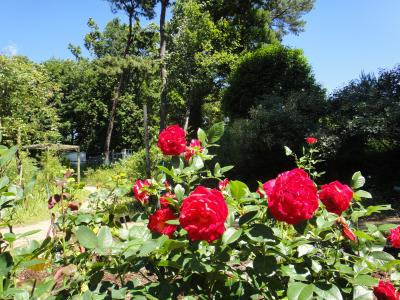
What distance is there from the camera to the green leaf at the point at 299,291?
35.4 inches

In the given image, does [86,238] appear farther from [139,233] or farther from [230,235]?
[230,235]

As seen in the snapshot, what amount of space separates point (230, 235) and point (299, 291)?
210 mm

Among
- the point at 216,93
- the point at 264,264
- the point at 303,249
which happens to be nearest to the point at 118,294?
the point at 264,264

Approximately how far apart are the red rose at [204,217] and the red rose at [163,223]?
241 millimetres

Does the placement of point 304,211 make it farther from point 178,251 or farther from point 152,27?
point 152,27

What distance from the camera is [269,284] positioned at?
1061 mm

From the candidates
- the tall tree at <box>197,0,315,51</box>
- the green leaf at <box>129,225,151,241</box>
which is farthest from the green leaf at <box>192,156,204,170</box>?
the tall tree at <box>197,0,315,51</box>

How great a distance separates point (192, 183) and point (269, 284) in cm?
51

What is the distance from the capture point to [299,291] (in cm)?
92

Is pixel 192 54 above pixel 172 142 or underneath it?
above

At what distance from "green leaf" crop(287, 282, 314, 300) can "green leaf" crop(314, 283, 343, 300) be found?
0.11 ft

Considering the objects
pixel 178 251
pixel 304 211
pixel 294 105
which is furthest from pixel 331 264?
pixel 294 105

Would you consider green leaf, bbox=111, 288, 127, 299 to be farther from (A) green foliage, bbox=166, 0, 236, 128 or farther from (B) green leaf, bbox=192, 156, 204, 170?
(A) green foliage, bbox=166, 0, 236, 128

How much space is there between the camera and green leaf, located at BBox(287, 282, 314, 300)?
900 millimetres
